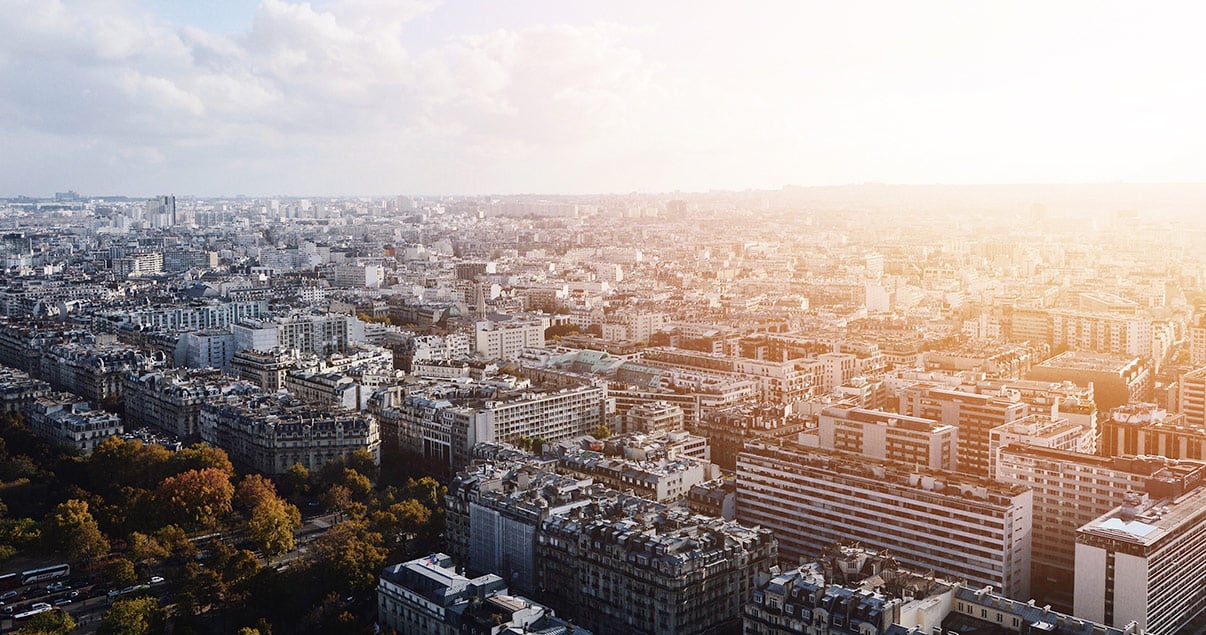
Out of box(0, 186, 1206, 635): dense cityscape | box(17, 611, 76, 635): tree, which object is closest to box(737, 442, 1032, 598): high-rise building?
box(0, 186, 1206, 635): dense cityscape

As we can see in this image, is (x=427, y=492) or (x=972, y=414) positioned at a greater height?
(x=972, y=414)

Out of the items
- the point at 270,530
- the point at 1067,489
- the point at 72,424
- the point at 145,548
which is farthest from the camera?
the point at 72,424

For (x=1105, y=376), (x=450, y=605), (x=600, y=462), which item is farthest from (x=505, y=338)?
(x=450, y=605)

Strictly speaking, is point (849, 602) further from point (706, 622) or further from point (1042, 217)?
point (1042, 217)

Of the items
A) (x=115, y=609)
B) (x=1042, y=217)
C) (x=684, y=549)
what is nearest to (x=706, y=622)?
(x=684, y=549)

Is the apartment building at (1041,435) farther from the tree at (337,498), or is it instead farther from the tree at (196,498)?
the tree at (196,498)

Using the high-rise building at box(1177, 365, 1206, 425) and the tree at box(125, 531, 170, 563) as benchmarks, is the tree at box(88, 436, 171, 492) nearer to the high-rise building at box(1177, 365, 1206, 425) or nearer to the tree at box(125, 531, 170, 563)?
the tree at box(125, 531, 170, 563)

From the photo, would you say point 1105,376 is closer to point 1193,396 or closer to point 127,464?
point 1193,396
